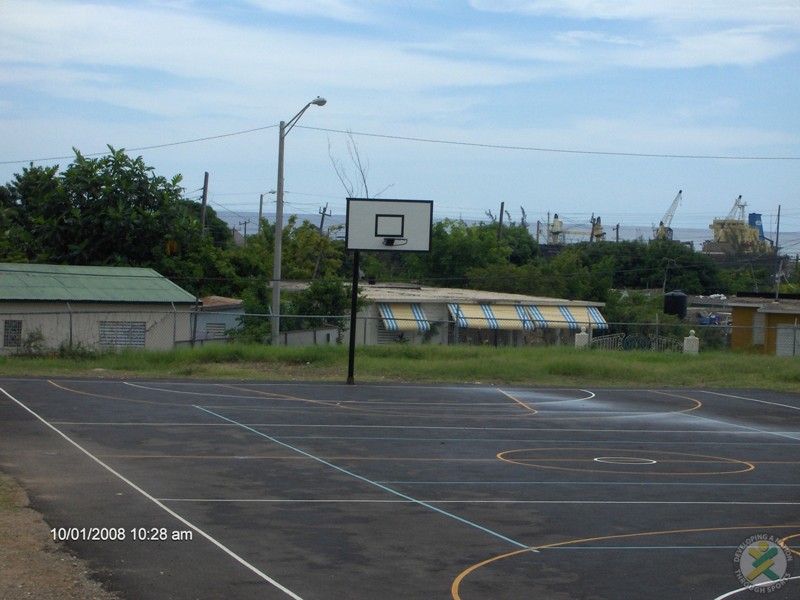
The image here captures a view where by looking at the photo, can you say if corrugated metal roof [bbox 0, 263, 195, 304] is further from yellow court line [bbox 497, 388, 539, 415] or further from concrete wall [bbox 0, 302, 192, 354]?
yellow court line [bbox 497, 388, 539, 415]

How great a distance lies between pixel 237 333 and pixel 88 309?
6.04 metres

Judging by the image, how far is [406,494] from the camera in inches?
509

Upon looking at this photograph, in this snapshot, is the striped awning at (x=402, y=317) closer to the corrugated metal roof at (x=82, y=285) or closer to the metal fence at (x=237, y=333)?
the metal fence at (x=237, y=333)

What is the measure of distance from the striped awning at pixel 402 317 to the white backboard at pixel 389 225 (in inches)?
558

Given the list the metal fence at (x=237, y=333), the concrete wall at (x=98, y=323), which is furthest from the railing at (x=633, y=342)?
the concrete wall at (x=98, y=323)

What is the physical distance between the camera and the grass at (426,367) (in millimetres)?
28281

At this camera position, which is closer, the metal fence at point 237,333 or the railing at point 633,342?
the metal fence at point 237,333

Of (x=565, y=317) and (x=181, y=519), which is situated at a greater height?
(x=565, y=317)

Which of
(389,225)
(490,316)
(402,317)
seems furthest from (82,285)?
(490,316)

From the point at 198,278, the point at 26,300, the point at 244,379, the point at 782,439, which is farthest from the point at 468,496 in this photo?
the point at 198,278

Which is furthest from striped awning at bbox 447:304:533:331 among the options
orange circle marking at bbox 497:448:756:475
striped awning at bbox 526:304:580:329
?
orange circle marking at bbox 497:448:756:475

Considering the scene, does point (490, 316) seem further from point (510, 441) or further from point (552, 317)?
point (510, 441)

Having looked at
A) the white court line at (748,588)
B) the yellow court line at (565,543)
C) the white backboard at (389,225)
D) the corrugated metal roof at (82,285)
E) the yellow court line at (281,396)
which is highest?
the white backboard at (389,225)

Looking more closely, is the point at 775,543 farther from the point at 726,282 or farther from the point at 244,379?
the point at 726,282
